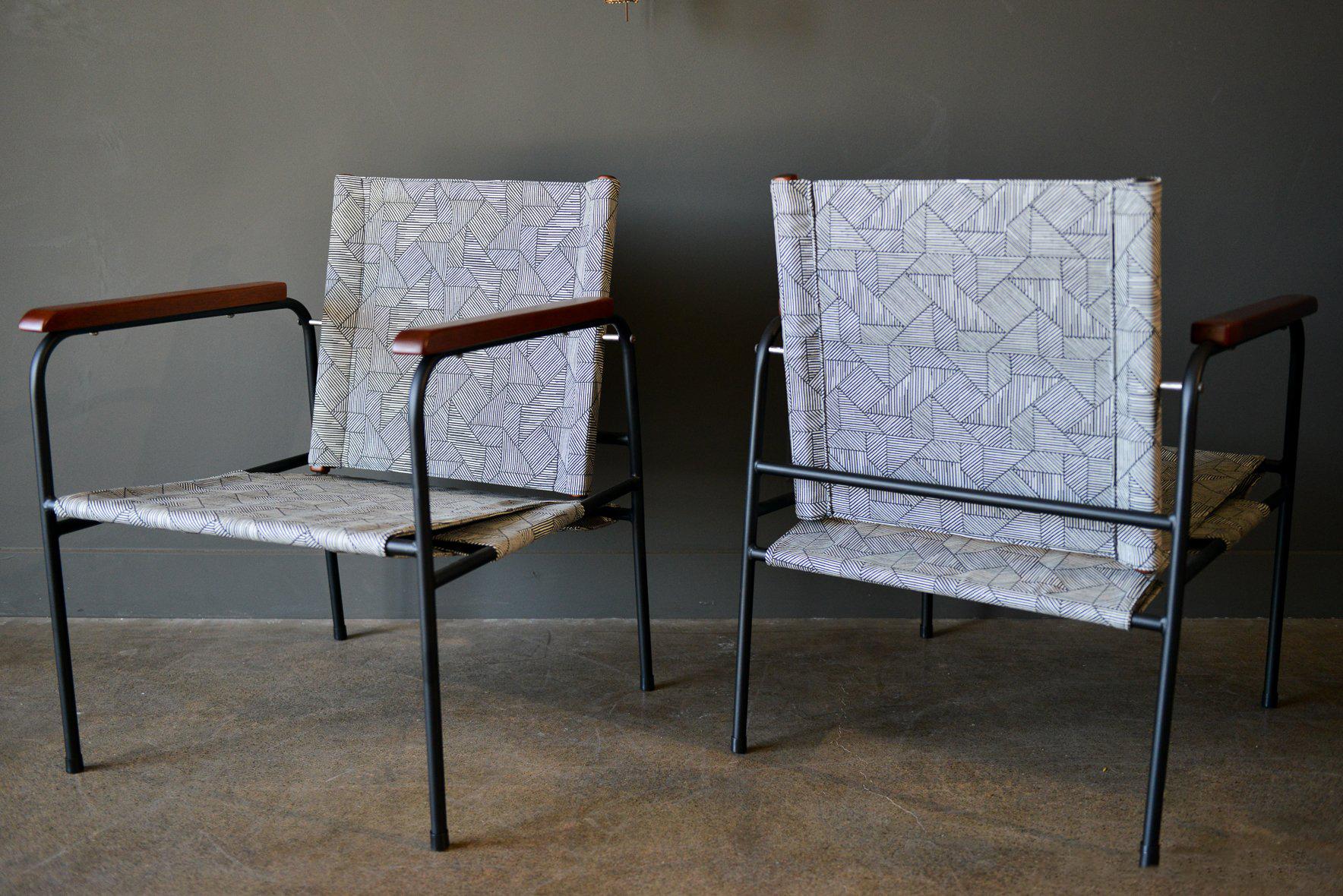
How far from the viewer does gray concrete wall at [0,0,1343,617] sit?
2193mm

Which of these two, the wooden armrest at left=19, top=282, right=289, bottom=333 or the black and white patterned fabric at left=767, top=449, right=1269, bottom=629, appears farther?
the wooden armrest at left=19, top=282, right=289, bottom=333

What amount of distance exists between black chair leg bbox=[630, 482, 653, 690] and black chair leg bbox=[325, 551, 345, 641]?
70cm

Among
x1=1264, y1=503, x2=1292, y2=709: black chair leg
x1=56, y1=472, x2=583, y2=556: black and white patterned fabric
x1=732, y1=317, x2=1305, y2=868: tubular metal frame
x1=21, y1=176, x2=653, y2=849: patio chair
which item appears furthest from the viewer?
x1=1264, y1=503, x2=1292, y2=709: black chair leg

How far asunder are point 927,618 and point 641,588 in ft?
2.13

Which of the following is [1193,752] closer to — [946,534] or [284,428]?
[946,534]

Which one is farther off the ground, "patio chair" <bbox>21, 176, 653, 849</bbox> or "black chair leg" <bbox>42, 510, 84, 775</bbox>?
"patio chair" <bbox>21, 176, 653, 849</bbox>

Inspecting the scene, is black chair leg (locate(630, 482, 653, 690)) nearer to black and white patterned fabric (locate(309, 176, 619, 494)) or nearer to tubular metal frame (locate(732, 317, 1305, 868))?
black and white patterned fabric (locate(309, 176, 619, 494))

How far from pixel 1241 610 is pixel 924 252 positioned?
1.36 metres

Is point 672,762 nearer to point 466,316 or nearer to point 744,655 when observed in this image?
point 744,655

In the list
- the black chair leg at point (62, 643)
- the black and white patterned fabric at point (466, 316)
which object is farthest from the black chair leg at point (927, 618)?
the black chair leg at point (62, 643)

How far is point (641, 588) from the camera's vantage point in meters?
2.04

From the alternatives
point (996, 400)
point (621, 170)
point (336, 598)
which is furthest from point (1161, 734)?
point (336, 598)

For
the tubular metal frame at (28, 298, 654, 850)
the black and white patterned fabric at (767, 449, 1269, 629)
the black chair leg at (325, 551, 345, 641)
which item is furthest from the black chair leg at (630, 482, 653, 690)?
the black chair leg at (325, 551, 345, 641)

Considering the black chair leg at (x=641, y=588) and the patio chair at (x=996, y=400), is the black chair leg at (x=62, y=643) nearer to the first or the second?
the black chair leg at (x=641, y=588)
